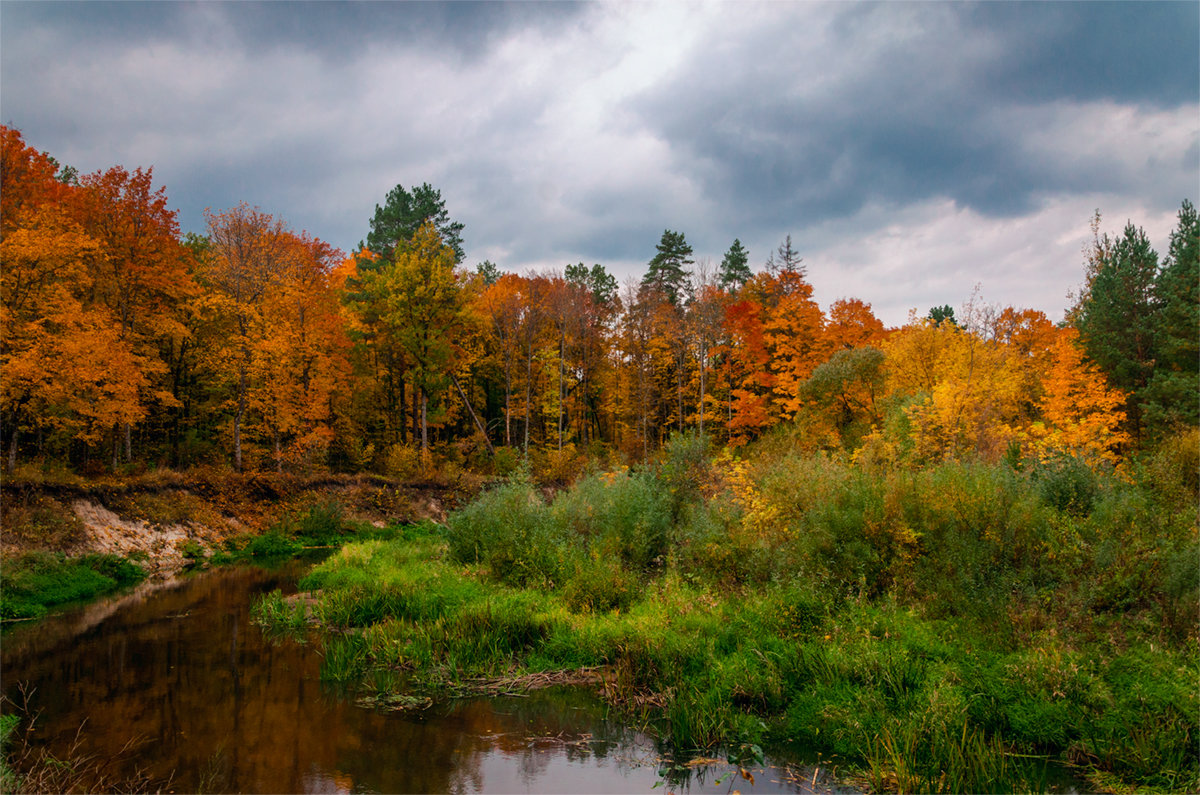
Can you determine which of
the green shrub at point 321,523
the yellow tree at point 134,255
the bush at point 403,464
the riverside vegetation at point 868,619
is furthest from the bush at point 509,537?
the bush at point 403,464

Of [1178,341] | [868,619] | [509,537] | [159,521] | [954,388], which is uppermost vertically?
[1178,341]

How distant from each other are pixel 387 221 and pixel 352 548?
30.2 metres

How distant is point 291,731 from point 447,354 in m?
28.9

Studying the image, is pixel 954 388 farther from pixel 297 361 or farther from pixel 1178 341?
pixel 297 361

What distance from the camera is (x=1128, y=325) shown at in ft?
98.2

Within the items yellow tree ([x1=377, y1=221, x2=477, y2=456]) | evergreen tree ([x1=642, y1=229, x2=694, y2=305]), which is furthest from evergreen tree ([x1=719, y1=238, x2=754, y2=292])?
yellow tree ([x1=377, y1=221, x2=477, y2=456])

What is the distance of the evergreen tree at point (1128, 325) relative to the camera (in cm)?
2900

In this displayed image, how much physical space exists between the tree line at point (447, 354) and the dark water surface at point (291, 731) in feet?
37.4

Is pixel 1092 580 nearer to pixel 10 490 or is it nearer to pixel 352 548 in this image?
pixel 352 548

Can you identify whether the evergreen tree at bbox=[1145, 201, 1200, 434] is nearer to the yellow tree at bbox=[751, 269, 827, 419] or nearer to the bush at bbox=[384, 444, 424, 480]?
the yellow tree at bbox=[751, 269, 827, 419]

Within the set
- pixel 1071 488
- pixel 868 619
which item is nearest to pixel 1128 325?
pixel 1071 488

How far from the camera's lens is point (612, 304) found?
162 ft

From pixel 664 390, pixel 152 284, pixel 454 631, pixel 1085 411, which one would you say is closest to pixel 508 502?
pixel 454 631

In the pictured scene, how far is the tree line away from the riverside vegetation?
16.1 feet
